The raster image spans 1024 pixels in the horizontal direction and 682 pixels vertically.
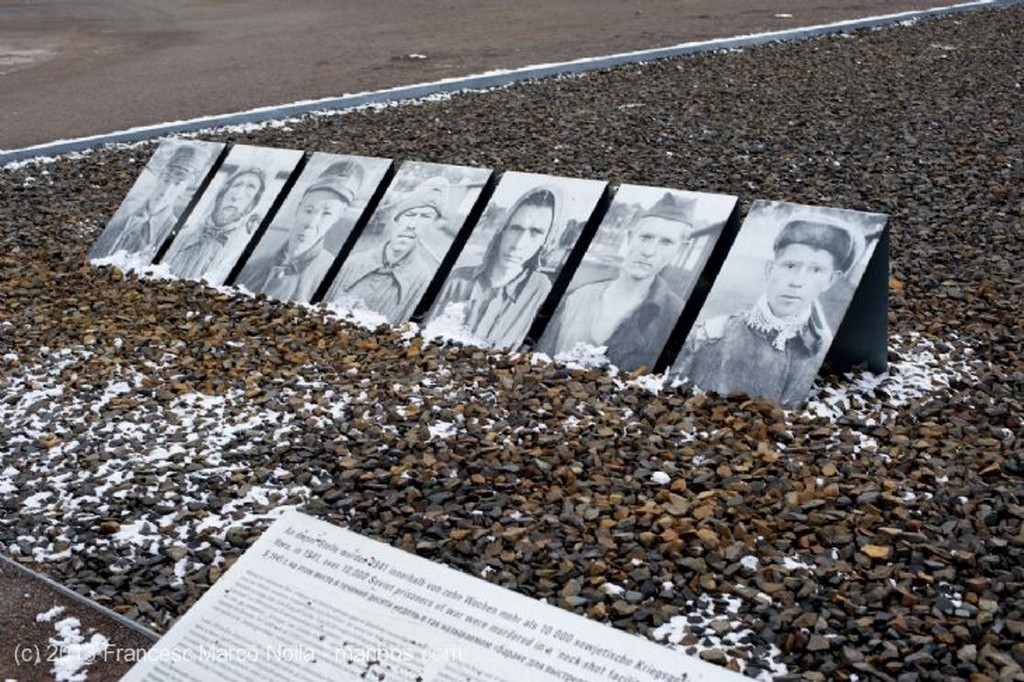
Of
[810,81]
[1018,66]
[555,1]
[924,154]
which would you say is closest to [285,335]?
[924,154]

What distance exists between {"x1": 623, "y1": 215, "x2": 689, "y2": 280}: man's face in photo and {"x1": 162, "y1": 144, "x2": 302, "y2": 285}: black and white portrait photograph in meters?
2.64

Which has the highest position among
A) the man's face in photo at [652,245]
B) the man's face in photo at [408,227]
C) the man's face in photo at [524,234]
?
the man's face in photo at [652,245]

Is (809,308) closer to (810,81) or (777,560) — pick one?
(777,560)

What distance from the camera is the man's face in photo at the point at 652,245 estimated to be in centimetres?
549

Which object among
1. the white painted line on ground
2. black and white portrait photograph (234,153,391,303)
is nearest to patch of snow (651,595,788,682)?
black and white portrait photograph (234,153,391,303)

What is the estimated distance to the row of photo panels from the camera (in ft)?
16.6

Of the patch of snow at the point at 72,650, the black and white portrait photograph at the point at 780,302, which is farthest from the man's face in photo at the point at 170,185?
the patch of snow at the point at 72,650

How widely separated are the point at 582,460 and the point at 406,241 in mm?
2378

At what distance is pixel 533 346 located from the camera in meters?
5.63

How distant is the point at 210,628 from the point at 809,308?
3.00m

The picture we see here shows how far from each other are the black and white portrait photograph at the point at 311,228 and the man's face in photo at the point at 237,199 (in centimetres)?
30

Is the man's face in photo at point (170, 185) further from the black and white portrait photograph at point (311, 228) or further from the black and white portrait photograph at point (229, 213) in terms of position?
the black and white portrait photograph at point (311, 228)

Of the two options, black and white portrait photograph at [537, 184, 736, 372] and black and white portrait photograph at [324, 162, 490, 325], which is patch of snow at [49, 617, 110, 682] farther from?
black and white portrait photograph at [324, 162, 490, 325]

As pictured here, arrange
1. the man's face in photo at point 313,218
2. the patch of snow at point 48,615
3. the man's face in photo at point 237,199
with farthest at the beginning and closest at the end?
the man's face in photo at point 237,199 < the man's face in photo at point 313,218 < the patch of snow at point 48,615
